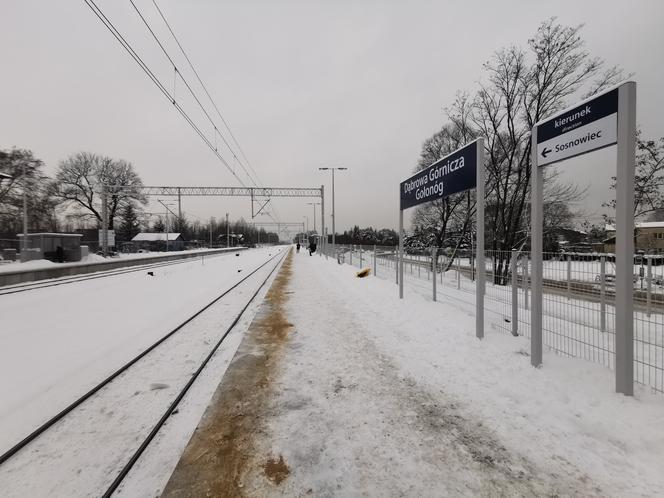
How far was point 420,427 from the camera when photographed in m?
3.09

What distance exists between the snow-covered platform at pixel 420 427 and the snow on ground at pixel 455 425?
0.5 inches

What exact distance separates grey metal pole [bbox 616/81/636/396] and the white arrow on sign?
0.09m

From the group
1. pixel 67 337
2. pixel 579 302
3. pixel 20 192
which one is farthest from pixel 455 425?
pixel 20 192

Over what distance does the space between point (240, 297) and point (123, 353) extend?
5091 mm

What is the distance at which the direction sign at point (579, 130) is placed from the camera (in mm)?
3500

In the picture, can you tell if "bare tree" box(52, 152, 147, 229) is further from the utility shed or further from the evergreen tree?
the utility shed

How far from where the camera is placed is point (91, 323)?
722cm

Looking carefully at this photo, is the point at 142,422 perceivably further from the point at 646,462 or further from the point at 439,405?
the point at 646,462

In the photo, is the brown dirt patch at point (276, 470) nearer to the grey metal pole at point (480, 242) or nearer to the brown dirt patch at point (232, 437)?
the brown dirt patch at point (232, 437)

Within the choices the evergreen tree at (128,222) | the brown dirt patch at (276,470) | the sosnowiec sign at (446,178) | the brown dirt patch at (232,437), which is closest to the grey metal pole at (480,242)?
the sosnowiec sign at (446,178)

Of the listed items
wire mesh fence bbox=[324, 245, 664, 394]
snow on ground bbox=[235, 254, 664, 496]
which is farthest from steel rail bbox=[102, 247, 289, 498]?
wire mesh fence bbox=[324, 245, 664, 394]

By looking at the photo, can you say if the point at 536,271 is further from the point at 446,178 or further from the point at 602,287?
the point at 446,178

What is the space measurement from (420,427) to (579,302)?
12.0ft

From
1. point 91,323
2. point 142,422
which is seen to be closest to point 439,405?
point 142,422
